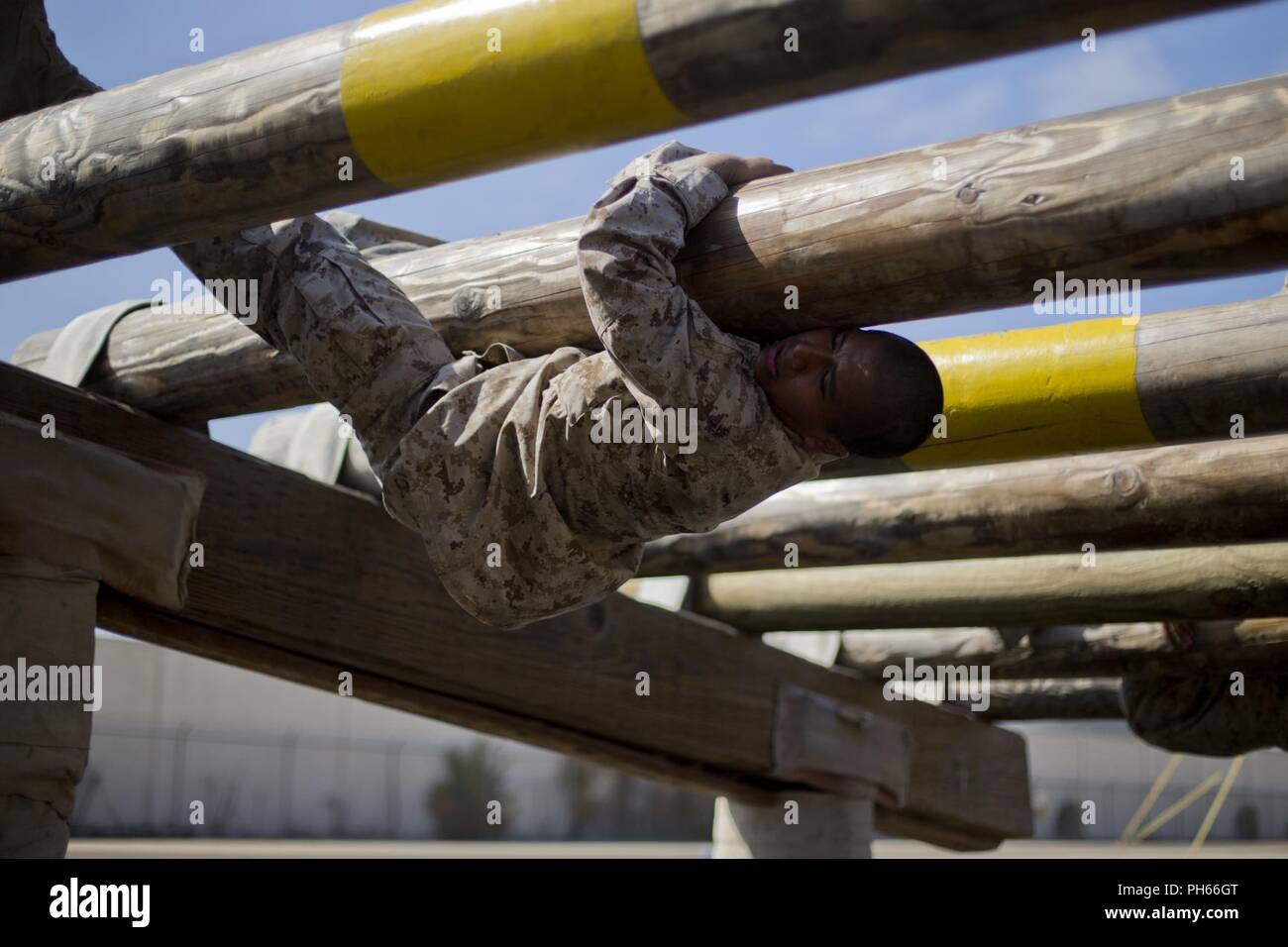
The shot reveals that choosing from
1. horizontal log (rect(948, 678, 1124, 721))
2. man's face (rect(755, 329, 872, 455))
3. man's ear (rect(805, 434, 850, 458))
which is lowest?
horizontal log (rect(948, 678, 1124, 721))

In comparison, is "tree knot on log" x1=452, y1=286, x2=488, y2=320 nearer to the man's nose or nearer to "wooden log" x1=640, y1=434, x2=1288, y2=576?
the man's nose

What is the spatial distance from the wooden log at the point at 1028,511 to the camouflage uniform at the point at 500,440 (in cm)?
154

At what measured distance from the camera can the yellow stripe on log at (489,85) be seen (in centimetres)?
216

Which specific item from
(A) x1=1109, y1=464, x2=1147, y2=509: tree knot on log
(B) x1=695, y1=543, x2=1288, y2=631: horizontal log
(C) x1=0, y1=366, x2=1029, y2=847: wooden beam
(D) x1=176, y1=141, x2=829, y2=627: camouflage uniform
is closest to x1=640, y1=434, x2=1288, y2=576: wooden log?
(A) x1=1109, y1=464, x2=1147, y2=509: tree knot on log

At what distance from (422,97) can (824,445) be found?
1.08m

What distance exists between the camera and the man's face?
8.63 feet

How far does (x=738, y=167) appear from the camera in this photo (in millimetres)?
2799

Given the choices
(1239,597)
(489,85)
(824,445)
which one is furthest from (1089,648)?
→ (489,85)

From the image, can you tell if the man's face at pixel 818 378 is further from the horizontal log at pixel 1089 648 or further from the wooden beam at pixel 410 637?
the horizontal log at pixel 1089 648

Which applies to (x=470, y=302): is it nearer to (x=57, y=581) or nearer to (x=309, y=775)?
(x=57, y=581)

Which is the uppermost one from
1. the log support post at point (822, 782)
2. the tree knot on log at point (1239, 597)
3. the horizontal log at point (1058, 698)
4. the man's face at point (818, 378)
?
the man's face at point (818, 378)

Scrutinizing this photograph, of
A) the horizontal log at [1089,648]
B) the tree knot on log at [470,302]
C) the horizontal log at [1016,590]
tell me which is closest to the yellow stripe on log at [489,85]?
the tree knot on log at [470,302]

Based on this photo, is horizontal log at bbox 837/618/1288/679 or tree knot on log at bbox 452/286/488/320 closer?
tree knot on log at bbox 452/286/488/320

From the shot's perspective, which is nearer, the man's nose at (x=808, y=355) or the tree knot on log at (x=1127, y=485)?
the man's nose at (x=808, y=355)
